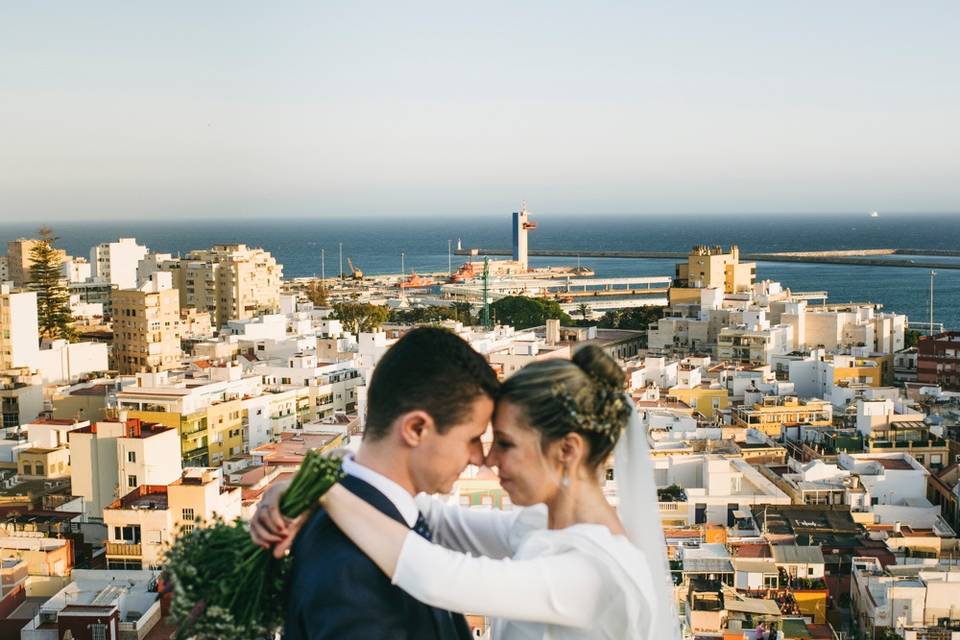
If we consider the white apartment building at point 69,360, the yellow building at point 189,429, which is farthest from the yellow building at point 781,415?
the white apartment building at point 69,360

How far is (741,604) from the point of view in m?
→ 8.35

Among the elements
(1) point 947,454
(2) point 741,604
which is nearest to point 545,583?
(2) point 741,604

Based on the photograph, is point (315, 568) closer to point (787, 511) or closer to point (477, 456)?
point (477, 456)

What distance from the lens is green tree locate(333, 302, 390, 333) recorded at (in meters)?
28.8

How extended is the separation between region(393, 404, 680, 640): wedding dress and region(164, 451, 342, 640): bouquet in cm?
17

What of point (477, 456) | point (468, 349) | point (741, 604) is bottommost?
point (741, 604)

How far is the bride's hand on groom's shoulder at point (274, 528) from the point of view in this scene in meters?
1.72

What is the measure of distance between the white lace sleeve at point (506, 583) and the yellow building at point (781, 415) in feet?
45.3

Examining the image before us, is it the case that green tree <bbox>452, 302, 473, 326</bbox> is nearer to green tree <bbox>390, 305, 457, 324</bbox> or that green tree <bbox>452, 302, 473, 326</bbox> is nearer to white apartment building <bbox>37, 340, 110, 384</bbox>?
green tree <bbox>390, 305, 457, 324</bbox>

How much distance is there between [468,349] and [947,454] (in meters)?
13.1

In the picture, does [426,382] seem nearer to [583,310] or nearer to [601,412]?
[601,412]

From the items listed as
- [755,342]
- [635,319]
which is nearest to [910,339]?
[755,342]

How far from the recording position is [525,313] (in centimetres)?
3266

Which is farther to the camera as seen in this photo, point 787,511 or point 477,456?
point 787,511
